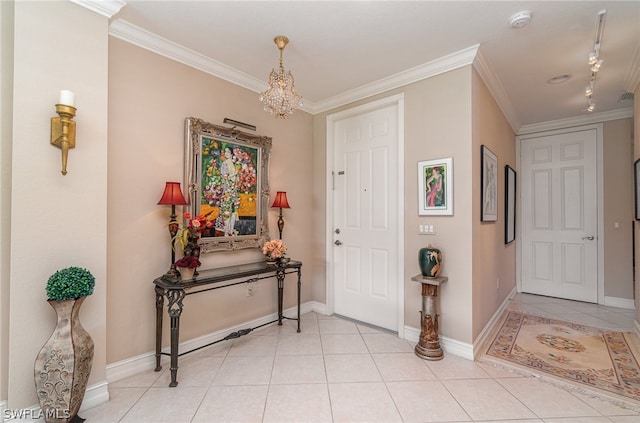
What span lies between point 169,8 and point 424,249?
2.79m

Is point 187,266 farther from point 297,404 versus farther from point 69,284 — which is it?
point 297,404

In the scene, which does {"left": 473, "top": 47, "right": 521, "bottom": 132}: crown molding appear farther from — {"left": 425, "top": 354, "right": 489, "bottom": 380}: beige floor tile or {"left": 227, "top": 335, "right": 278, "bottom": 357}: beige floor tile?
{"left": 227, "top": 335, "right": 278, "bottom": 357}: beige floor tile

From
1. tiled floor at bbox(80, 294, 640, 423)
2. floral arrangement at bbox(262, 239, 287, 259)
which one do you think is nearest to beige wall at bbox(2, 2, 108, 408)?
tiled floor at bbox(80, 294, 640, 423)

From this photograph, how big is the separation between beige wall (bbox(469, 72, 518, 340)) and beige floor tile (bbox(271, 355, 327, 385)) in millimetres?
1454

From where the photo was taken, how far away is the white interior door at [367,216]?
123 inches

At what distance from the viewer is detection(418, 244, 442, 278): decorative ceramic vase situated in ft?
8.25

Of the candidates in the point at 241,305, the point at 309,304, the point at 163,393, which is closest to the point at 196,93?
the point at 241,305

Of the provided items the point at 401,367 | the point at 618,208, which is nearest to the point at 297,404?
the point at 401,367

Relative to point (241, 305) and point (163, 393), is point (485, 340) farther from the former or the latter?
point (163, 393)

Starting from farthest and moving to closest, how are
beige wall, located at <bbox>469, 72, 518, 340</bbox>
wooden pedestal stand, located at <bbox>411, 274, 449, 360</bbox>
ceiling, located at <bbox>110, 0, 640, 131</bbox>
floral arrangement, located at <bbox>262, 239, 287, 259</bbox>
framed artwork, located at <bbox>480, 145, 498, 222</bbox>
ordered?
1. floral arrangement, located at <bbox>262, 239, 287, 259</bbox>
2. framed artwork, located at <bbox>480, 145, 498, 222</bbox>
3. beige wall, located at <bbox>469, 72, 518, 340</bbox>
4. wooden pedestal stand, located at <bbox>411, 274, 449, 360</bbox>
5. ceiling, located at <bbox>110, 0, 640, 131</bbox>

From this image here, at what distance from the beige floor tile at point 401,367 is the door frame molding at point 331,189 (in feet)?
1.40

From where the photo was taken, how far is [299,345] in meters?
2.76

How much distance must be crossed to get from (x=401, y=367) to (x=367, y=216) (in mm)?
1593

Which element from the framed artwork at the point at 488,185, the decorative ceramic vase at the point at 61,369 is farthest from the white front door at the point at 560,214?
the decorative ceramic vase at the point at 61,369
